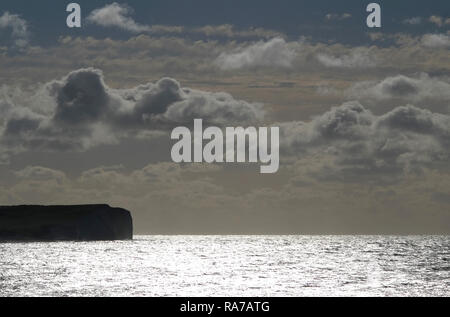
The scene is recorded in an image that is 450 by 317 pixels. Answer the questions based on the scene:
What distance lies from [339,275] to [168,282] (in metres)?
29.8

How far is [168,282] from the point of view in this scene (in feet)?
341

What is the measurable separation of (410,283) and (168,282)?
33068 millimetres

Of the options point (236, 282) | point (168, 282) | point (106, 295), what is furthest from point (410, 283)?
point (106, 295)
